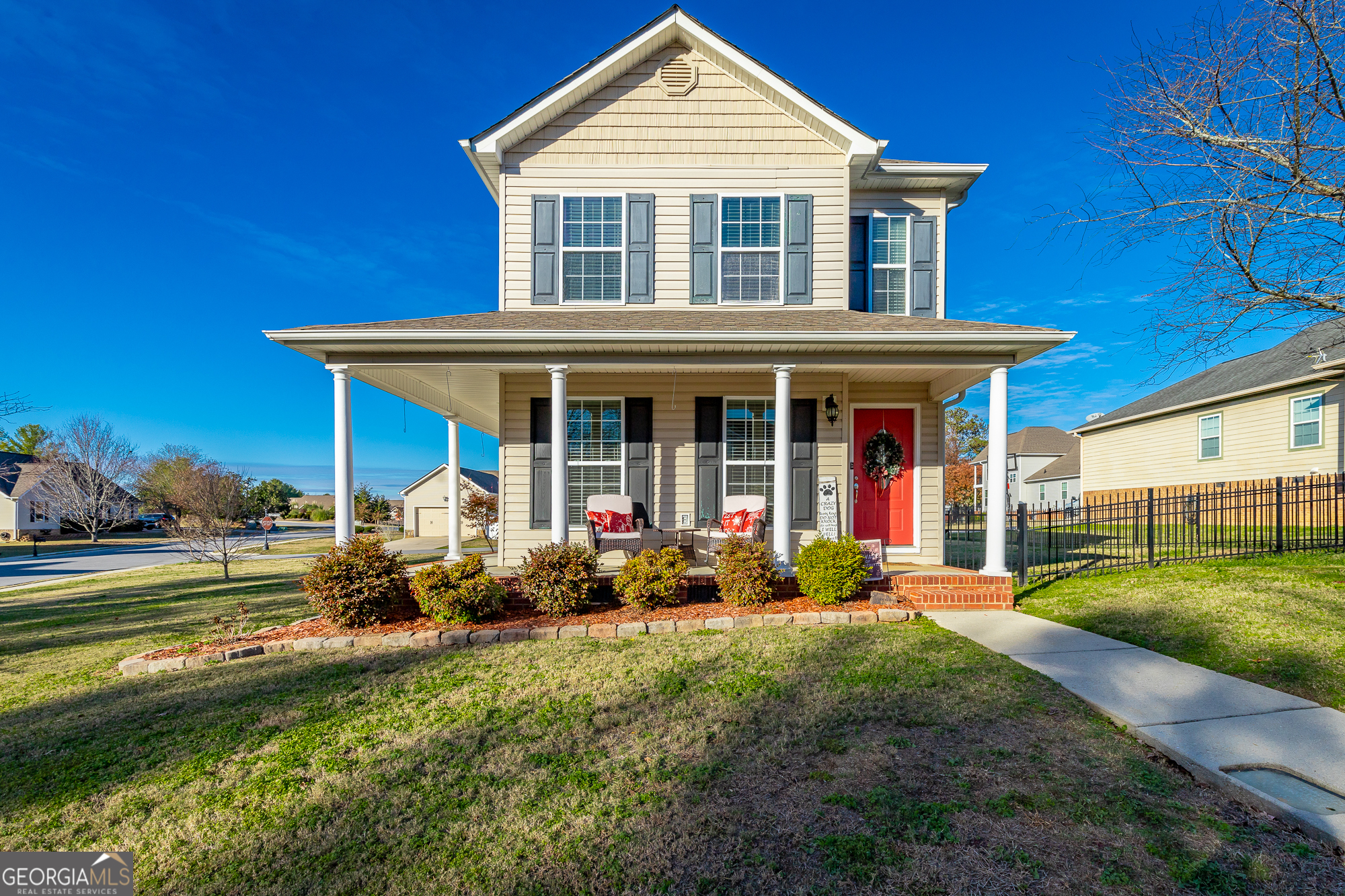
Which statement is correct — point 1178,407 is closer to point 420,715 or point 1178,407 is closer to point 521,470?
point 521,470

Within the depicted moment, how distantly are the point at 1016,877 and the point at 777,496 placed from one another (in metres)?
4.91

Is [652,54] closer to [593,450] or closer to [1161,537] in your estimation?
[593,450]

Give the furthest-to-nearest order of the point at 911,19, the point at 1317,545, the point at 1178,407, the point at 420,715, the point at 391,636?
the point at 1178,407, the point at 911,19, the point at 1317,545, the point at 391,636, the point at 420,715

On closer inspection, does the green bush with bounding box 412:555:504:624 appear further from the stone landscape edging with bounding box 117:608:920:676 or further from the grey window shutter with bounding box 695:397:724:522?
the grey window shutter with bounding box 695:397:724:522

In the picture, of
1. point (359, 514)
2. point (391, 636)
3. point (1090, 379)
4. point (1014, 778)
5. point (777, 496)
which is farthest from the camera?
point (359, 514)

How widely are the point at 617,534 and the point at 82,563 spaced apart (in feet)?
61.9

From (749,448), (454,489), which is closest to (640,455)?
(749,448)

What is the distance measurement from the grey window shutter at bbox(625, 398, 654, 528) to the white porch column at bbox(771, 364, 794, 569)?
214 centimetres

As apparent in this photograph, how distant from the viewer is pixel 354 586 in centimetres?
Answer: 588

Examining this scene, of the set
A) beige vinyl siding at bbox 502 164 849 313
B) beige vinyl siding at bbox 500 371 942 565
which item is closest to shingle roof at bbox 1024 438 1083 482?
beige vinyl siding at bbox 500 371 942 565

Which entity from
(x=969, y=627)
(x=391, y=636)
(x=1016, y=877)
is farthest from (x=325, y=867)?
(x=969, y=627)

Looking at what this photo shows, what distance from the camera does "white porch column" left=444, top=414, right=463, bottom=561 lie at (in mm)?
10469

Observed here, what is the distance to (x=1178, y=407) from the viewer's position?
16750 mm

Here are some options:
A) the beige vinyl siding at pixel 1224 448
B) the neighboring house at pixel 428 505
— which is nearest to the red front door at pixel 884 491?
the beige vinyl siding at pixel 1224 448
